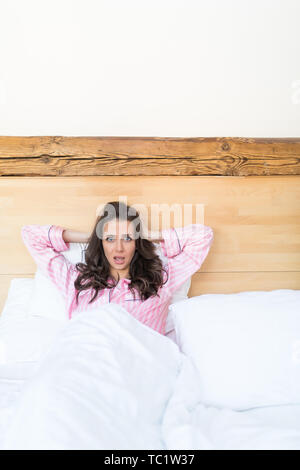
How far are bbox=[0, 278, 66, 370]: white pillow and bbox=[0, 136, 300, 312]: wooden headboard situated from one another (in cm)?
11

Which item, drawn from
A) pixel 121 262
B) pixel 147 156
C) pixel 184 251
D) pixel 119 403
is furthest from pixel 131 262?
pixel 119 403

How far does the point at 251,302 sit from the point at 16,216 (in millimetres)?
948

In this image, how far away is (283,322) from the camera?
1040mm

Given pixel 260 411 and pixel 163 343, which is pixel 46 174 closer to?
pixel 163 343

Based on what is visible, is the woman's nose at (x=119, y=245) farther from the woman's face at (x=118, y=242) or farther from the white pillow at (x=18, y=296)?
the white pillow at (x=18, y=296)

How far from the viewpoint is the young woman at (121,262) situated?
3.97 feet

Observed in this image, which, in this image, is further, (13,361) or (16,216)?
(16,216)

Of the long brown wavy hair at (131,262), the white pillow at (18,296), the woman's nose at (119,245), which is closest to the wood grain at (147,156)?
the long brown wavy hair at (131,262)
